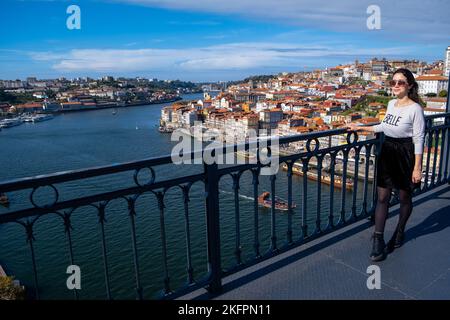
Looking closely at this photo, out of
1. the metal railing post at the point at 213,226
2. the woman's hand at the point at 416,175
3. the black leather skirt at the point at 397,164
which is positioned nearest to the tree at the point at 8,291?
the metal railing post at the point at 213,226

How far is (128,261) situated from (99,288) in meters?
1.64

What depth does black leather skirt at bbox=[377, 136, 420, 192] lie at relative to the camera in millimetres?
2281

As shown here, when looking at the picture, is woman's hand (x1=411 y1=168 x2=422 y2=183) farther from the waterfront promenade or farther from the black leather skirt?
the waterfront promenade

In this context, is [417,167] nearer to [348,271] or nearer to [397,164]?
[397,164]

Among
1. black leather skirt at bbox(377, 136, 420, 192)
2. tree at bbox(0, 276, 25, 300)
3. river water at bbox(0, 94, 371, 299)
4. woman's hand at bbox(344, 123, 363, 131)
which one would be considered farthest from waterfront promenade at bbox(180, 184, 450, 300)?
tree at bbox(0, 276, 25, 300)

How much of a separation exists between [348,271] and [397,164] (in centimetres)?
72

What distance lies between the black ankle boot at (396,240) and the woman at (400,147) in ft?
0.26

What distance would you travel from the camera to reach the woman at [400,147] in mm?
2180

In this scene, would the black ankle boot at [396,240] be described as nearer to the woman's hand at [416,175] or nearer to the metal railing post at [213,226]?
the woman's hand at [416,175]

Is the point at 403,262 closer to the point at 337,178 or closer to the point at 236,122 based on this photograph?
the point at 337,178

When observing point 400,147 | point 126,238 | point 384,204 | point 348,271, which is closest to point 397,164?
point 400,147
